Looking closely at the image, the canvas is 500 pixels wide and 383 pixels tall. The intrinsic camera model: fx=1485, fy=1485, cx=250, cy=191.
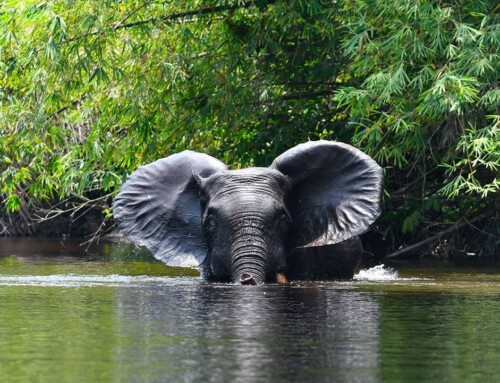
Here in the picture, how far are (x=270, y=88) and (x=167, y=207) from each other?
3.47 metres

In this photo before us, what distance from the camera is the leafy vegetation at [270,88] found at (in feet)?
49.7

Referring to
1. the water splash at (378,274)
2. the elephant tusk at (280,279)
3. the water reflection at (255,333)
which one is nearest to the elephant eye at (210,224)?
the elephant tusk at (280,279)

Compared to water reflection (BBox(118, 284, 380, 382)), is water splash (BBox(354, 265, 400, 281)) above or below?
above

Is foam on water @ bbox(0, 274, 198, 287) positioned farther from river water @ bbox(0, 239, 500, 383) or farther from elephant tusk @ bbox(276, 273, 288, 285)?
elephant tusk @ bbox(276, 273, 288, 285)

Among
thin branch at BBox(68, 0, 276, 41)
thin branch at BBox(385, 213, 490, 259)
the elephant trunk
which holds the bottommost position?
the elephant trunk

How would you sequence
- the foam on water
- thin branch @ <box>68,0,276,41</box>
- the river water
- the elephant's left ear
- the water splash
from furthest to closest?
thin branch @ <box>68,0,276,41</box>
the water splash
the elephant's left ear
the foam on water
the river water

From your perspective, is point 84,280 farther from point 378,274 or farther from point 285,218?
point 378,274

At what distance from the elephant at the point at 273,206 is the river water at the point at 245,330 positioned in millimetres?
399

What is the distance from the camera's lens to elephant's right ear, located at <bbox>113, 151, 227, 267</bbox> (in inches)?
598

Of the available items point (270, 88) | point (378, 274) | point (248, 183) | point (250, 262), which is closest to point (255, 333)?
point (250, 262)

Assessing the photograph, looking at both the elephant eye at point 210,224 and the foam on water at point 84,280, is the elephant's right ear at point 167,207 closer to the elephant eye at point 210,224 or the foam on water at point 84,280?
the foam on water at point 84,280

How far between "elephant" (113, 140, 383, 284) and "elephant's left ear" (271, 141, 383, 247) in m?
0.01

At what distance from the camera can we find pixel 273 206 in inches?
559

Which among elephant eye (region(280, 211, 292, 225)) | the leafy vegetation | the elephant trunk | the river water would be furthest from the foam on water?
the leafy vegetation
